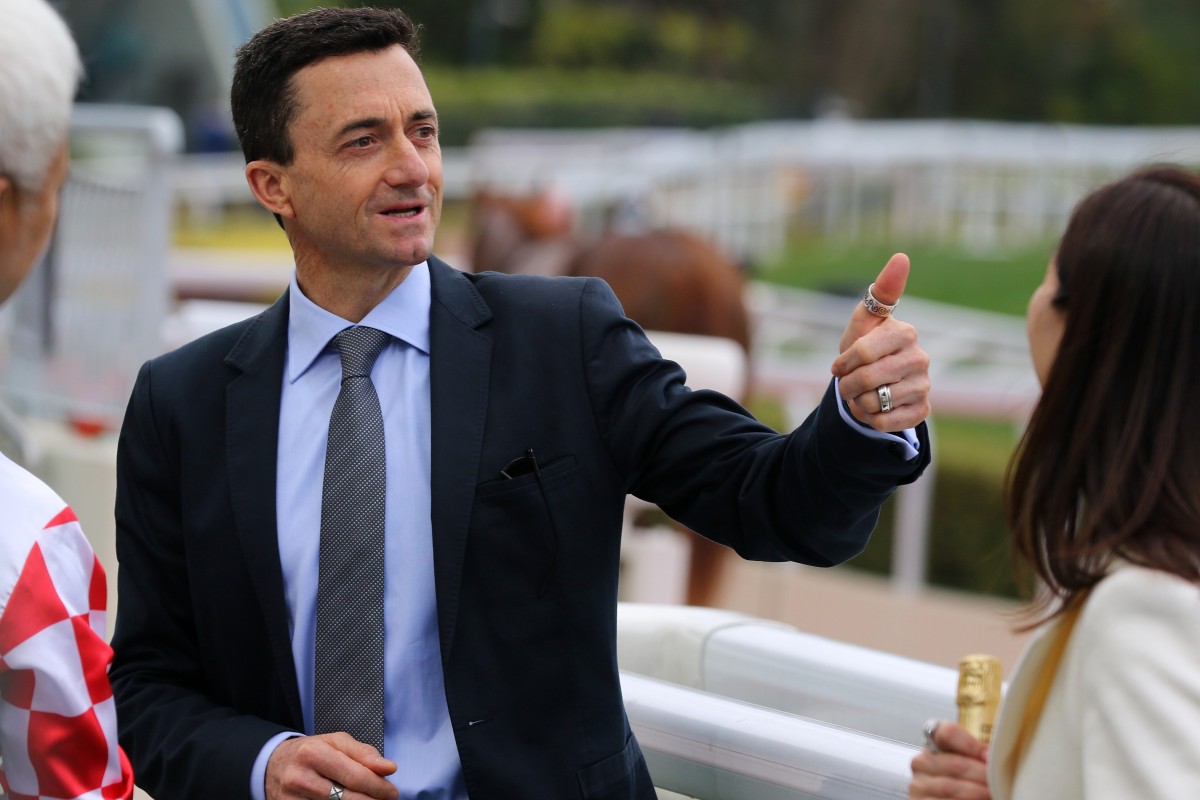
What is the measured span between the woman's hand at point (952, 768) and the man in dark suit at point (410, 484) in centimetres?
38

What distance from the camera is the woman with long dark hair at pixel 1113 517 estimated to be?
1250 millimetres

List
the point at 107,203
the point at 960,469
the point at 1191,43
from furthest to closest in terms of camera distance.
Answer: the point at 1191,43 < the point at 960,469 < the point at 107,203

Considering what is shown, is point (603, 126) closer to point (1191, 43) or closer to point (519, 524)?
point (1191, 43)

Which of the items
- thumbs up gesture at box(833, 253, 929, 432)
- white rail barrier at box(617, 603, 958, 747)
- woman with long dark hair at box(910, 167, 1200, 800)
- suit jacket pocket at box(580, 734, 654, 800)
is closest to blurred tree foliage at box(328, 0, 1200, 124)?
white rail barrier at box(617, 603, 958, 747)

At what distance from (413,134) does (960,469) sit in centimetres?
683

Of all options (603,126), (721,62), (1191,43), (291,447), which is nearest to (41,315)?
(291,447)

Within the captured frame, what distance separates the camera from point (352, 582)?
1.92 meters

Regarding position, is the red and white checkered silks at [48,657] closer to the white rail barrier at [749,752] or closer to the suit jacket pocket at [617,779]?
the suit jacket pocket at [617,779]

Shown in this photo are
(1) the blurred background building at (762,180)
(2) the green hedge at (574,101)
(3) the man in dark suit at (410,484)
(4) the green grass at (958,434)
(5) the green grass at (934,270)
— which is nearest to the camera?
(3) the man in dark suit at (410,484)

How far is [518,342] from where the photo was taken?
6.75 ft

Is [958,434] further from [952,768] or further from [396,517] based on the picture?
[952,768]

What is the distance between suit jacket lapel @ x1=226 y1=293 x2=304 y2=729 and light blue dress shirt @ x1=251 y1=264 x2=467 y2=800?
0.02m

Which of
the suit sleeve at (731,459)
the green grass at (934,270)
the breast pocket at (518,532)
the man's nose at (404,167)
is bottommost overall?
the green grass at (934,270)

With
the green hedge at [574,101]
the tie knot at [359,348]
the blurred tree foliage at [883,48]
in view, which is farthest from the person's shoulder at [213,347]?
the green hedge at [574,101]
